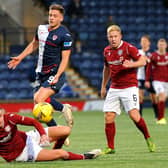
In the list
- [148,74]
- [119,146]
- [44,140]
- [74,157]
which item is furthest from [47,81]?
[148,74]

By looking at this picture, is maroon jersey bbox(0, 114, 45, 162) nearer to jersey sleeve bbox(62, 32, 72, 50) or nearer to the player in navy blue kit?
the player in navy blue kit

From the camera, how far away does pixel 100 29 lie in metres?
30.5

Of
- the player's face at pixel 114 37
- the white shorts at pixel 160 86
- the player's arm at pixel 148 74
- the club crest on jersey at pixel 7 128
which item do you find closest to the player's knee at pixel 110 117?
the player's face at pixel 114 37

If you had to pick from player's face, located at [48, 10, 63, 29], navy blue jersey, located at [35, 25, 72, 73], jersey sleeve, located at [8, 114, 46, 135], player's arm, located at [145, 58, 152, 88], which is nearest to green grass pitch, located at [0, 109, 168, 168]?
jersey sleeve, located at [8, 114, 46, 135]

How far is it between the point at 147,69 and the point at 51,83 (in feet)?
25.3

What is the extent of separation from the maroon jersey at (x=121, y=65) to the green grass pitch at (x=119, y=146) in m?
1.07

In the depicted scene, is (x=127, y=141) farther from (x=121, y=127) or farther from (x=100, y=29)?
(x=100, y=29)

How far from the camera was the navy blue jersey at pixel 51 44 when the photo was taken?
12.6 m

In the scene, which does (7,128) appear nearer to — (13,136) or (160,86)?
(13,136)

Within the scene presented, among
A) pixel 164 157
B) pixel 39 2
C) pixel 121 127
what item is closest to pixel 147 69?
pixel 121 127

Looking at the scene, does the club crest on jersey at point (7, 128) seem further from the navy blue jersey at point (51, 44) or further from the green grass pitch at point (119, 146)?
the navy blue jersey at point (51, 44)

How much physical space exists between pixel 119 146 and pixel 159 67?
7707 millimetres

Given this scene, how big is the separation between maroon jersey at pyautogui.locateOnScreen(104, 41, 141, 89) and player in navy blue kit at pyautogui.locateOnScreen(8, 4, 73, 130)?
0.77 metres

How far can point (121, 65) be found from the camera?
11.9 metres
